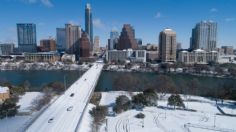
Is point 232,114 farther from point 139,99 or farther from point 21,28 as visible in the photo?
point 21,28

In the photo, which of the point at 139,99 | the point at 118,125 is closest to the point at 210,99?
the point at 139,99

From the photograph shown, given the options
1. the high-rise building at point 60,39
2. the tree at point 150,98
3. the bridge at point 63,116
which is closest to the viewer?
the bridge at point 63,116

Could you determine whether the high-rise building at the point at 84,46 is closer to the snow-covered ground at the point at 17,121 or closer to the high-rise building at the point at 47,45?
the high-rise building at the point at 47,45

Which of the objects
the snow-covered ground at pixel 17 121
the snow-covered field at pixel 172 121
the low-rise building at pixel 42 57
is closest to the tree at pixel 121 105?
the snow-covered field at pixel 172 121

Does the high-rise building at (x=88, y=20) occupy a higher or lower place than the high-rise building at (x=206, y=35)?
higher

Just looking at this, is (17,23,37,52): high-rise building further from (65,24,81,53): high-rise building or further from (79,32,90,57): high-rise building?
(79,32,90,57): high-rise building

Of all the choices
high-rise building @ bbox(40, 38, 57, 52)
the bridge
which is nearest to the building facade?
high-rise building @ bbox(40, 38, 57, 52)
